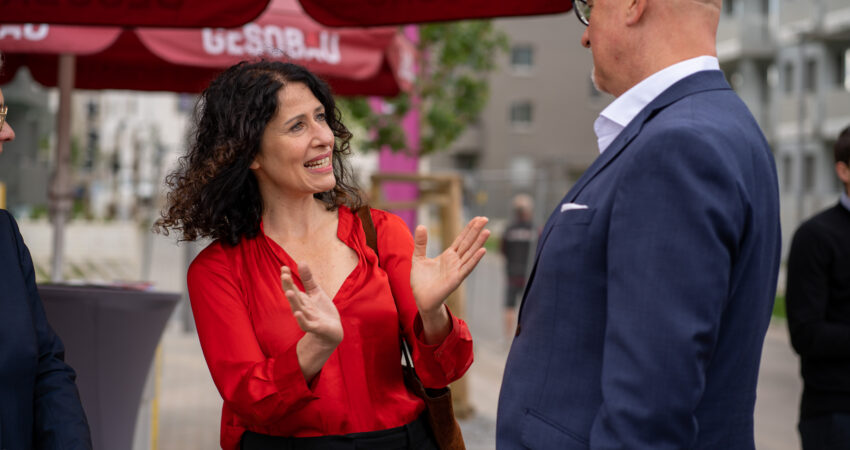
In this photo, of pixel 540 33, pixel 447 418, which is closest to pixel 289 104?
pixel 447 418

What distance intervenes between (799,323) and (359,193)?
171 centimetres

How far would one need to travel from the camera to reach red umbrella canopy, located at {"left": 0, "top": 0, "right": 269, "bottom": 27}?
137 inches

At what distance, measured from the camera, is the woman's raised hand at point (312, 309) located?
88.0 inches

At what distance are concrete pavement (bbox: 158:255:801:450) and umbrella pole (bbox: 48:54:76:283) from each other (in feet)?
6.18

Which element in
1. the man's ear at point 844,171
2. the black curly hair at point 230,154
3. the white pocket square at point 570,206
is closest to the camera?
the white pocket square at point 570,206

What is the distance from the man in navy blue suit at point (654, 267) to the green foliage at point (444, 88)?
11.0 meters

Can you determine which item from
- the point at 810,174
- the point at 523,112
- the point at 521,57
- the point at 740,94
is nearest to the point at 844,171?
the point at 810,174

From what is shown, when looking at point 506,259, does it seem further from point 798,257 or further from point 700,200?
point 700,200

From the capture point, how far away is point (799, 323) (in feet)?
11.4

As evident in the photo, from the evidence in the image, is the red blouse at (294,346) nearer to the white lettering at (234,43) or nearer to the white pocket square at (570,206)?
the white pocket square at (570,206)

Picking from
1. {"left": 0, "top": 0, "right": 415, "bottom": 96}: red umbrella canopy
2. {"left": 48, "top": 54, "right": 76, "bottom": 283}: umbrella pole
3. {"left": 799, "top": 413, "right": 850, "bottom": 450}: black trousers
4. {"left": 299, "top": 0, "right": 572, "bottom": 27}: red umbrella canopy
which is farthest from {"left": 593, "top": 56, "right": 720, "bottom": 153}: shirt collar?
{"left": 48, "top": 54, "right": 76, "bottom": 283}: umbrella pole

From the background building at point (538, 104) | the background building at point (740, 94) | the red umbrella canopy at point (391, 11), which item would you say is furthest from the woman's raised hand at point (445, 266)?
the background building at point (538, 104)

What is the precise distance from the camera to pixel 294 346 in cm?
242

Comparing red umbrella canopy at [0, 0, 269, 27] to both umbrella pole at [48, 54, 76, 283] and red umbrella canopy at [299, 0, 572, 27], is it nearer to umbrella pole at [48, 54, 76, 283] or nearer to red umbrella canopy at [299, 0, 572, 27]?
red umbrella canopy at [299, 0, 572, 27]
